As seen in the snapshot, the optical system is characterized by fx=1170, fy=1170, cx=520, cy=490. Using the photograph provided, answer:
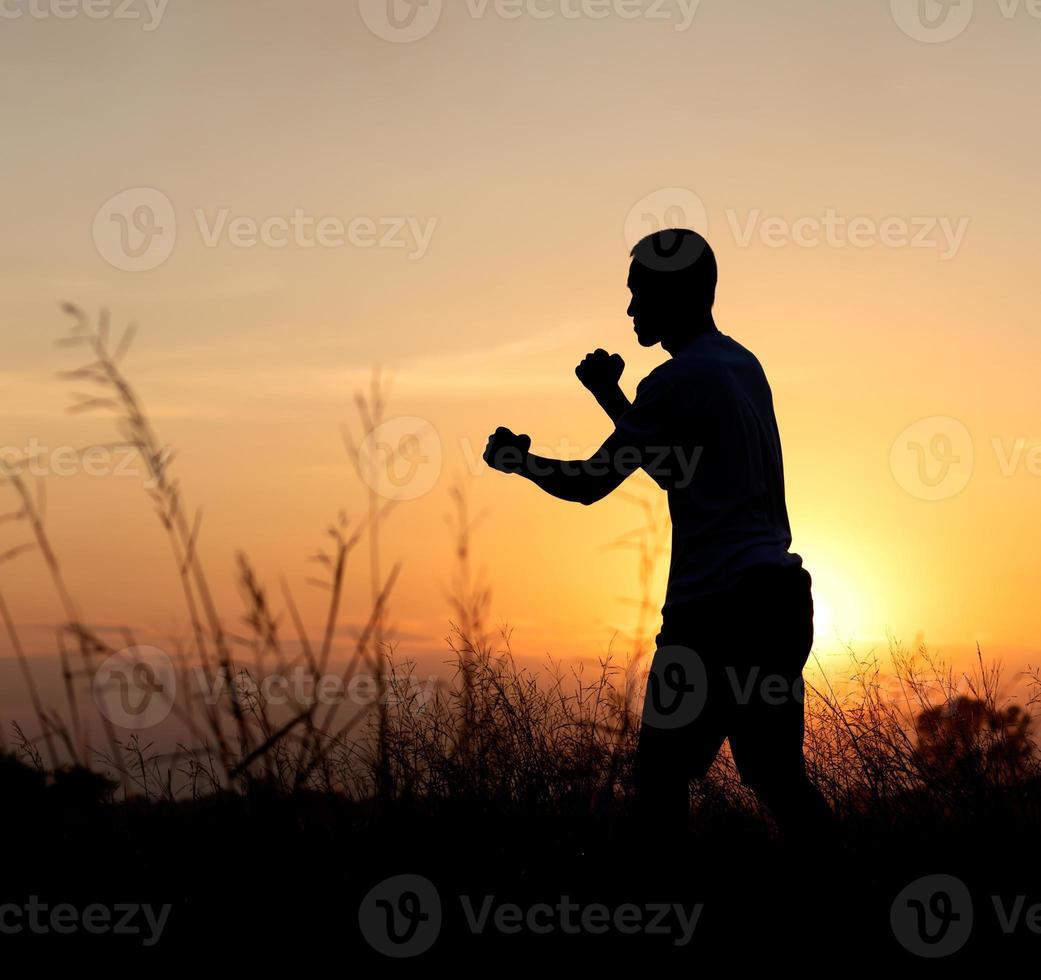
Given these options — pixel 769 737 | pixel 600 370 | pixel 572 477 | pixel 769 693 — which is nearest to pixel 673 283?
pixel 600 370

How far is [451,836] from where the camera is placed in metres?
3.33

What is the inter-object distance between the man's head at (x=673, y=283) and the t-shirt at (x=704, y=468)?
0.65ft

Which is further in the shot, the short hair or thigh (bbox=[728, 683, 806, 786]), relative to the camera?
the short hair

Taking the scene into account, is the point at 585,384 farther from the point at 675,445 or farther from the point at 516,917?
the point at 516,917

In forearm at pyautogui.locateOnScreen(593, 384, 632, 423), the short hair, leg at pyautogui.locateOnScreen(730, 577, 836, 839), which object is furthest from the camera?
forearm at pyautogui.locateOnScreen(593, 384, 632, 423)

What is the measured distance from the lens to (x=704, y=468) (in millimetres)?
3205

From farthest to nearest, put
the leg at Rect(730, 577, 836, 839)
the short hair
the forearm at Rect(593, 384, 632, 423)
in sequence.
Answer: the forearm at Rect(593, 384, 632, 423), the short hair, the leg at Rect(730, 577, 836, 839)

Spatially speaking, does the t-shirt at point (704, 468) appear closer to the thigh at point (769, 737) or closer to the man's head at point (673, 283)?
the man's head at point (673, 283)

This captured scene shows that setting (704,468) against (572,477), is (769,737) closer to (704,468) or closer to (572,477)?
(704,468)

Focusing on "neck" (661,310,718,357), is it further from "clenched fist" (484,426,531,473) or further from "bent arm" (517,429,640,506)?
"clenched fist" (484,426,531,473)

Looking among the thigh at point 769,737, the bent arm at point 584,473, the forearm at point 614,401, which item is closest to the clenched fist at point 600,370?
the forearm at point 614,401

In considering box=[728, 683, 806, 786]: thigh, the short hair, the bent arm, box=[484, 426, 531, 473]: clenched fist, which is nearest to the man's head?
the short hair

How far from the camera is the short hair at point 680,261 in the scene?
3.41 meters

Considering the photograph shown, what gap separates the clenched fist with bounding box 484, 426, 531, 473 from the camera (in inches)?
124
